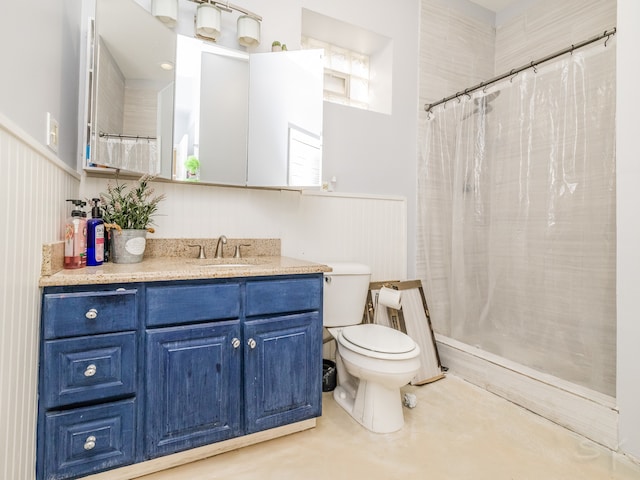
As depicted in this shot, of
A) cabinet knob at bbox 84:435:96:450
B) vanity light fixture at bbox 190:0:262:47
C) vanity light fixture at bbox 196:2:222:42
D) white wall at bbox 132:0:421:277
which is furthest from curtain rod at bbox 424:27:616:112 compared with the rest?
cabinet knob at bbox 84:435:96:450

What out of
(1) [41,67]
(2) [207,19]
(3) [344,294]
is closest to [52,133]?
(1) [41,67]

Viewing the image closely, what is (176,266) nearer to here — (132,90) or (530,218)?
(132,90)

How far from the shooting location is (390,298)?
7.23ft

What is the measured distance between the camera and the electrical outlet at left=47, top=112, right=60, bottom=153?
1229 millimetres

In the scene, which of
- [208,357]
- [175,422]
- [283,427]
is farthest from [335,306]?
[175,422]

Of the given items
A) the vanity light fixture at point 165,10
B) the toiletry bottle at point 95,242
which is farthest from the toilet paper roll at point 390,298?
the vanity light fixture at point 165,10

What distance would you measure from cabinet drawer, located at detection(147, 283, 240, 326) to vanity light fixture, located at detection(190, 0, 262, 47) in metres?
1.43

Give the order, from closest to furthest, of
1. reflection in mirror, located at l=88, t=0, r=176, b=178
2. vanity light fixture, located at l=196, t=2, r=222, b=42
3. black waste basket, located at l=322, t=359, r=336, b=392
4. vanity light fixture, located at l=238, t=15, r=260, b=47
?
reflection in mirror, located at l=88, t=0, r=176, b=178 < vanity light fixture, located at l=196, t=2, r=222, b=42 < vanity light fixture, located at l=238, t=15, r=260, b=47 < black waste basket, located at l=322, t=359, r=336, b=392

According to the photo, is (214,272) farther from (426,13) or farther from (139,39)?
(426,13)

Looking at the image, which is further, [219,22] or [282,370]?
[219,22]

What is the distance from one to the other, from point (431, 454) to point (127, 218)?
180cm

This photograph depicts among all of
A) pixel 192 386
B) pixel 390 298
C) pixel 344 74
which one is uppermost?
pixel 344 74

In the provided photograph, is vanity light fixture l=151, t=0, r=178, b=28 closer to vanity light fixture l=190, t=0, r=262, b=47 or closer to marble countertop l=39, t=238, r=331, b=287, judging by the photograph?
vanity light fixture l=190, t=0, r=262, b=47

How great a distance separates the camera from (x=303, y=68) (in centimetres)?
209
